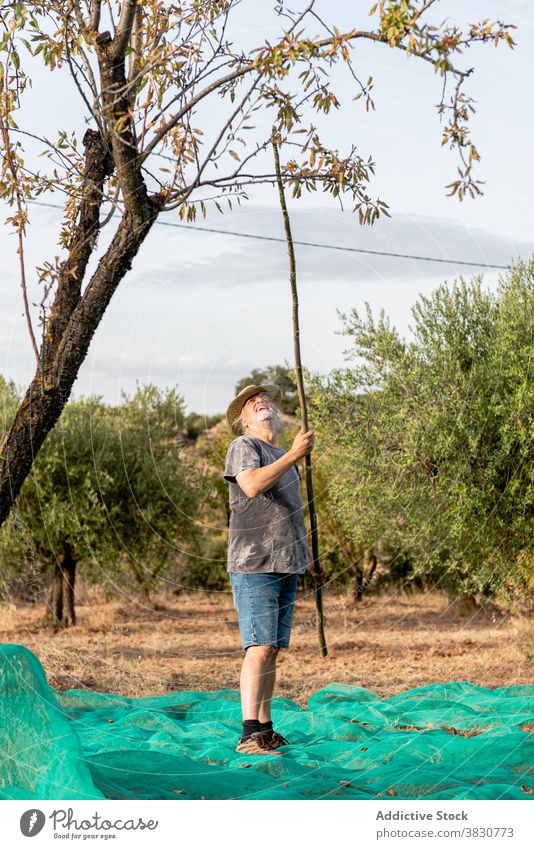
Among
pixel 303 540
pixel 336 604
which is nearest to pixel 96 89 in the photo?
pixel 303 540

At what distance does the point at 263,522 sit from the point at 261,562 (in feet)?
0.84

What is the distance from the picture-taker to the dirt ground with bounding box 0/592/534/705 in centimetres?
1079

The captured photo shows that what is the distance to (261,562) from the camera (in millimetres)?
5520

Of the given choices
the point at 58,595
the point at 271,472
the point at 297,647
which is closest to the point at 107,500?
the point at 58,595

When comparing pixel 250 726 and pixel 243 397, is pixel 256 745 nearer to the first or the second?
pixel 250 726

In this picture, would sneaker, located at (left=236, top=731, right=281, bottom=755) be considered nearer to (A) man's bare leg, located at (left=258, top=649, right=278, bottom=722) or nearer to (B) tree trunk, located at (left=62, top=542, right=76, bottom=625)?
(A) man's bare leg, located at (left=258, top=649, right=278, bottom=722)

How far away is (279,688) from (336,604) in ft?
37.6

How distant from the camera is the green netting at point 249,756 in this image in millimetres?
4770

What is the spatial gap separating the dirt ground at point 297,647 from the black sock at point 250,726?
3908 mm

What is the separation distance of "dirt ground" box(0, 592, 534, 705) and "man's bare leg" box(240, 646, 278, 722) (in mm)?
4040

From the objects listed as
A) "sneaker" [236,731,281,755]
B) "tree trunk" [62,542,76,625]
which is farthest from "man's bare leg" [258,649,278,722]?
"tree trunk" [62,542,76,625]

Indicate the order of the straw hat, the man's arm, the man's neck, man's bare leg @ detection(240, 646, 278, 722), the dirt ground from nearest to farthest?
the man's arm
man's bare leg @ detection(240, 646, 278, 722)
the man's neck
the straw hat
the dirt ground

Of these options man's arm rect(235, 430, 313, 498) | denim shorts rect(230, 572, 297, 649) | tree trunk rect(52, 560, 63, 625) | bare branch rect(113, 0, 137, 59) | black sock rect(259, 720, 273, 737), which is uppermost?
bare branch rect(113, 0, 137, 59)

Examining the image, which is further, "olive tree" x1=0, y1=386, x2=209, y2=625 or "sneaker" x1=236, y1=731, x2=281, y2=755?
"olive tree" x1=0, y1=386, x2=209, y2=625
